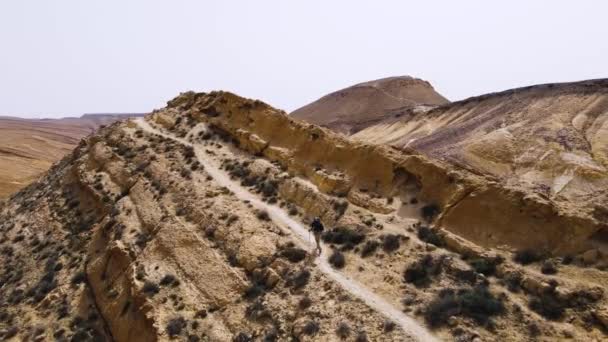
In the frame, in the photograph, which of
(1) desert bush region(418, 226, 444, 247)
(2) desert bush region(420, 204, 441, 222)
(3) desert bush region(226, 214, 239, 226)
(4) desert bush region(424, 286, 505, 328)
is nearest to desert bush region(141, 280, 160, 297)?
(3) desert bush region(226, 214, 239, 226)

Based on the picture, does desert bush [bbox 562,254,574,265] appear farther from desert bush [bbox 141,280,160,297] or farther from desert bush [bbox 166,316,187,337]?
desert bush [bbox 141,280,160,297]

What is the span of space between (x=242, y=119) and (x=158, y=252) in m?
10.9

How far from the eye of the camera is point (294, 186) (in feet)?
64.2

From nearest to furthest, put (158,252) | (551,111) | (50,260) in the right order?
(158,252) < (50,260) < (551,111)

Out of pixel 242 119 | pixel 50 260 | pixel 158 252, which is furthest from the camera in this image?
pixel 242 119

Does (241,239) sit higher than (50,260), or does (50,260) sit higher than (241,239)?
(241,239)

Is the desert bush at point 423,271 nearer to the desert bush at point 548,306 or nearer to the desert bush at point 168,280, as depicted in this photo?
the desert bush at point 548,306

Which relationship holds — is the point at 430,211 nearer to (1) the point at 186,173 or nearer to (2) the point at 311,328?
(2) the point at 311,328

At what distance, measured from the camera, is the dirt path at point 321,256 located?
11.4 meters

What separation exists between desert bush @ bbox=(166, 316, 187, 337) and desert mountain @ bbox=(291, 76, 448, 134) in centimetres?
5559

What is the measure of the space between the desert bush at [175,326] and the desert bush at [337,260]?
15.0ft

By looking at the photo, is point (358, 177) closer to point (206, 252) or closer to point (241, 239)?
point (241, 239)

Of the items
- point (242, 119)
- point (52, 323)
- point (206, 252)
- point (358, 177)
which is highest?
point (242, 119)

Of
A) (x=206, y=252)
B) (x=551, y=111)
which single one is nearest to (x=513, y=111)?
(x=551, y=111)
